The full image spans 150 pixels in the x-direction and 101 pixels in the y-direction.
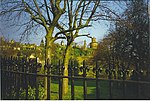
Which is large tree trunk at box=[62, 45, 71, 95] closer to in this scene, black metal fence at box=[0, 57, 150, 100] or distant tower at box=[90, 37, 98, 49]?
black metal fence at box=[0, 57, 150, 100]

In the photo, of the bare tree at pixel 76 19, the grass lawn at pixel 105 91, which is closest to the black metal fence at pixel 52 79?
the grass lawn at pixel 105 91

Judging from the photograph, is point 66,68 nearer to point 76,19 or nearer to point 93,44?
point 93,44

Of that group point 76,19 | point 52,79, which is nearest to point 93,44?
point 76,19

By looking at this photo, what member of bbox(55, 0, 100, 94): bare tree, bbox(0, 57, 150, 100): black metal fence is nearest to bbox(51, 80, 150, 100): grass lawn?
bbox(0, 57, 150, 100): black metal fence

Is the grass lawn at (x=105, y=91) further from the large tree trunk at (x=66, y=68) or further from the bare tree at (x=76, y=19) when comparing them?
the bare tree at (x=76, y=19)

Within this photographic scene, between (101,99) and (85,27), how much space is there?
0.92m

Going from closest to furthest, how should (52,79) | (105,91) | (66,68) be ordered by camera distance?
1. (105,91)
2. (66,68)
3. (52,79)

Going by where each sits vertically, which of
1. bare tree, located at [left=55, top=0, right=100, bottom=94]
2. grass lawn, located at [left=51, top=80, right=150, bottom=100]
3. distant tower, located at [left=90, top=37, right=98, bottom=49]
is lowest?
grass lawn, located at [left=51, top=80, right=150, bottom=100]

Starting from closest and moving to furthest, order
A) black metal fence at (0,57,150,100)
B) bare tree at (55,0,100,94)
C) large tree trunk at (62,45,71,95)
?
black metal fence at (0,57,150,100) < large tree trunk at (62,45,71,95) < bare tree at (55,0,100,94)

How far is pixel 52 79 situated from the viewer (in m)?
2.92

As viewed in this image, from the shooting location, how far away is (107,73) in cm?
259

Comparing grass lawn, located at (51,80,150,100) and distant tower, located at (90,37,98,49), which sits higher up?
distant tower, located at (90,37,98,49)

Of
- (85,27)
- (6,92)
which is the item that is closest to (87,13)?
(85,27)

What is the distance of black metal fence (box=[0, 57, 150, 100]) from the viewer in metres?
2.45
